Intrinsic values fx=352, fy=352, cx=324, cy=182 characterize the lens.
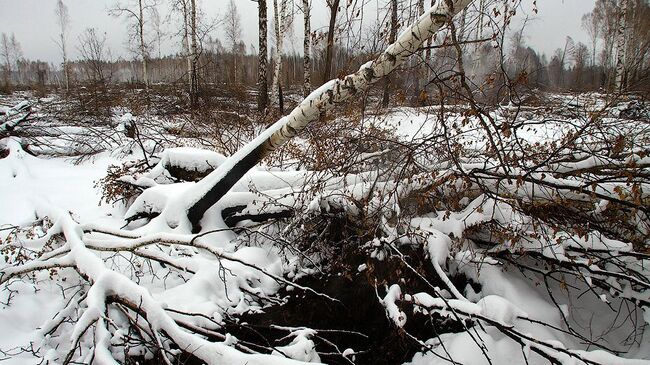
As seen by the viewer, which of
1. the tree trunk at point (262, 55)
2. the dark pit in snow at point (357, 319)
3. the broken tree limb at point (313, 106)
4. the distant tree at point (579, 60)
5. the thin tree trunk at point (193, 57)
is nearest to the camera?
the broken tree limb at point (313, 106)

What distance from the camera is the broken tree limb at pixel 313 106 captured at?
263cm

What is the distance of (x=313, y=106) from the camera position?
10.7ft

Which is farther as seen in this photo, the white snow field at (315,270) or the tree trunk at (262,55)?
the tree trunk at (262,55)

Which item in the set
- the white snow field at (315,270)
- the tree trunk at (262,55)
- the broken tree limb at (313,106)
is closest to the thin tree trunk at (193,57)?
the tree trunk at (262,55)

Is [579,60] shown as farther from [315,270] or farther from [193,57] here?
[193,57]

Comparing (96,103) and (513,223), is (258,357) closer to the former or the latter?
(513,223)

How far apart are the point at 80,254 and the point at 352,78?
97.7 inches

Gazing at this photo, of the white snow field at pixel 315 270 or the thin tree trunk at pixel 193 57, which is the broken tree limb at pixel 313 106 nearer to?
the white snow field at pixel 315 270

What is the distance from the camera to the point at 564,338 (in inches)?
127

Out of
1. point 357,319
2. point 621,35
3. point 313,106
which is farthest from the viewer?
point 621,35

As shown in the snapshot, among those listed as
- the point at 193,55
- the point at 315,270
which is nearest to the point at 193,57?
the point at 193,55

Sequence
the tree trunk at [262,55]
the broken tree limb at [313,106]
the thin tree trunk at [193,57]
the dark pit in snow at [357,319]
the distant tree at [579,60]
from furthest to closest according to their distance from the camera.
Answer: the tree trunk at [262,55], the thin tree trunk at [193,57], the distant tree at [579,60], the dark pit in snow at [357,319], the broken tree limb at [313,106]

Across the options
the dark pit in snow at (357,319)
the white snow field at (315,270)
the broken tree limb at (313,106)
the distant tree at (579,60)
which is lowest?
the dark pit in snow at (357,319)

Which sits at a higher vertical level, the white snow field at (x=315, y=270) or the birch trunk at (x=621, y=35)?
the birch trunk at (x=621, y=35)
